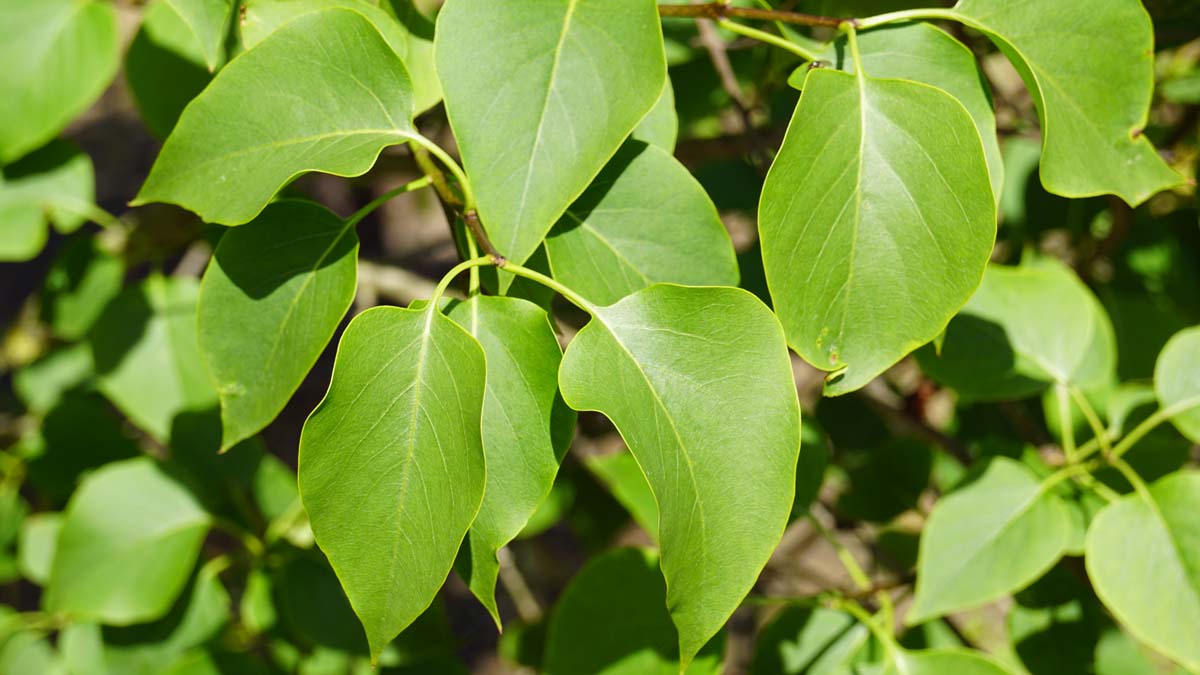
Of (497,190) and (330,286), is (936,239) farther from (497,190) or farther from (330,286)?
(330,286)

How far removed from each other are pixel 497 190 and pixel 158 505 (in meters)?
0.76

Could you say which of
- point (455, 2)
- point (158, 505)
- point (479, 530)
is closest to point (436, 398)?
point (479, 530)

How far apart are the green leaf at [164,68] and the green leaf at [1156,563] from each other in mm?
984

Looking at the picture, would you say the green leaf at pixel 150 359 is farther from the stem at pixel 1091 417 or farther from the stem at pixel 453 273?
the stem at pixel 1091 417

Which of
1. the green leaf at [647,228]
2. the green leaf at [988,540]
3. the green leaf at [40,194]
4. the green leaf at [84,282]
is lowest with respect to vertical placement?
the green leaf at [988,540]

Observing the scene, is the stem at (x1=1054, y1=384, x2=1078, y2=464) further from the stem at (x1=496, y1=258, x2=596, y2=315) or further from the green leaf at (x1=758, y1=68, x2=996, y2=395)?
the stem at (x1=496, y1=258, x2=596, y2=315)

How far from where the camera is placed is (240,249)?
1.97ft

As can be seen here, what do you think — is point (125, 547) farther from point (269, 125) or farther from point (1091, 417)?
point (1091, 417)

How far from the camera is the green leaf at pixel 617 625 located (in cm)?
81

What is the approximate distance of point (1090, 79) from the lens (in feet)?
1.99

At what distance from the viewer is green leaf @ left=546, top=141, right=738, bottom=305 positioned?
24.2 inches

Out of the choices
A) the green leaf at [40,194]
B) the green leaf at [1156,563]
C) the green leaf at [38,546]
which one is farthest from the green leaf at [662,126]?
the green leaf at [38,546]

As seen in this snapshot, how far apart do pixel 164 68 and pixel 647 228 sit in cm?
63

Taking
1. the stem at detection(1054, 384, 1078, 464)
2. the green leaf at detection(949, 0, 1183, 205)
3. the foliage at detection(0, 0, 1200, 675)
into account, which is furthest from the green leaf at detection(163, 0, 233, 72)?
the stem at detection(1054, 384, 1078, 464)
